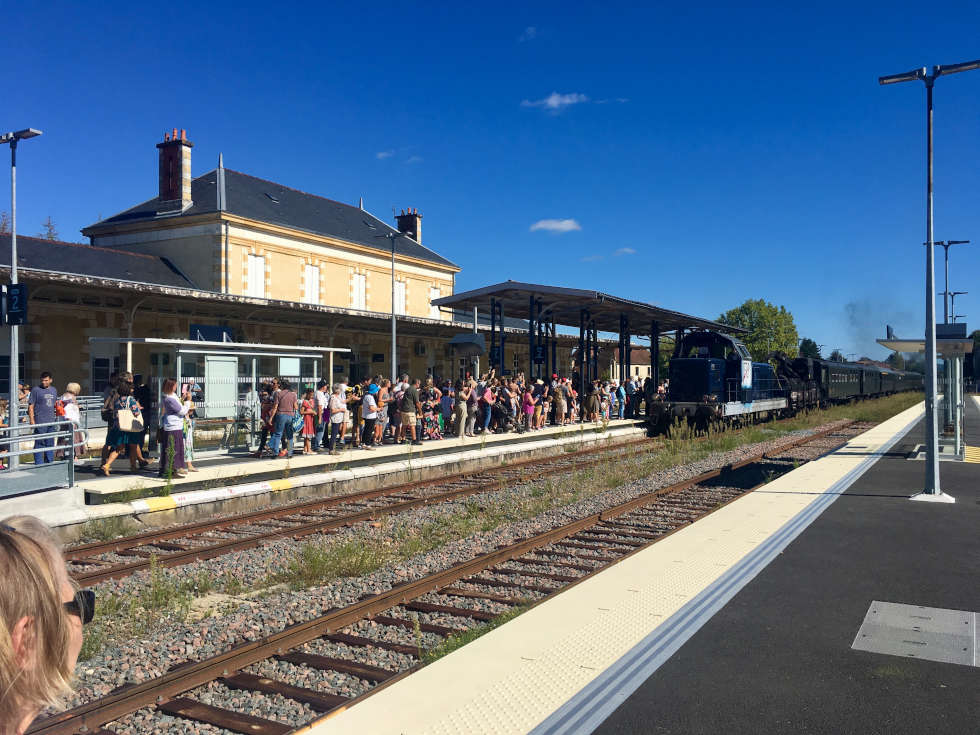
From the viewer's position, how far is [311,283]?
3781 centimetres

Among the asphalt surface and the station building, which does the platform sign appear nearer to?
the station building

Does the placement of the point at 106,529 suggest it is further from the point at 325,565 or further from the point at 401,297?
the point at 401,297

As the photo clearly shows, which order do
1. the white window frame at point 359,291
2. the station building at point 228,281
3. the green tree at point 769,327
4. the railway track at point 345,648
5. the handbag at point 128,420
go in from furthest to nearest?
the green tree at point 769,327 → the white window frame at point 359,291 → the station building at point 228,281 → the handbag at point 128,420 → the railway track at point 345,648

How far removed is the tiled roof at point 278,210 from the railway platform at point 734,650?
30503 millimetres

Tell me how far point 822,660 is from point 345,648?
10.7 ft

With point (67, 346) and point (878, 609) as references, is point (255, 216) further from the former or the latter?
point (878, 609)

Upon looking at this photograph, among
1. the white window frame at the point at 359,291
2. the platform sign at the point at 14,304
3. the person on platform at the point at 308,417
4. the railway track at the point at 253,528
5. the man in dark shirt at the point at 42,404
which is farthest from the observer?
the white window frame at the point at 359,291

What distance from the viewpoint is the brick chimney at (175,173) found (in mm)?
34562

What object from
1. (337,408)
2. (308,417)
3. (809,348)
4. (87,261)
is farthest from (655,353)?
(809,348)

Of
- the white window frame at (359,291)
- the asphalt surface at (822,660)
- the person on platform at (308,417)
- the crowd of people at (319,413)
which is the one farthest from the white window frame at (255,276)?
the asphalt surface at (822,660)

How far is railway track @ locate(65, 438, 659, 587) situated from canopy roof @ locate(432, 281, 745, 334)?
31.5 feet

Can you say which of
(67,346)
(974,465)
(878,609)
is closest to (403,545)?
(878,609)

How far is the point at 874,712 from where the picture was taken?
406 cm

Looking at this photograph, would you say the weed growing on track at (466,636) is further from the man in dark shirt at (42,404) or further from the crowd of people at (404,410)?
the man in dark shirt at (42,404)
